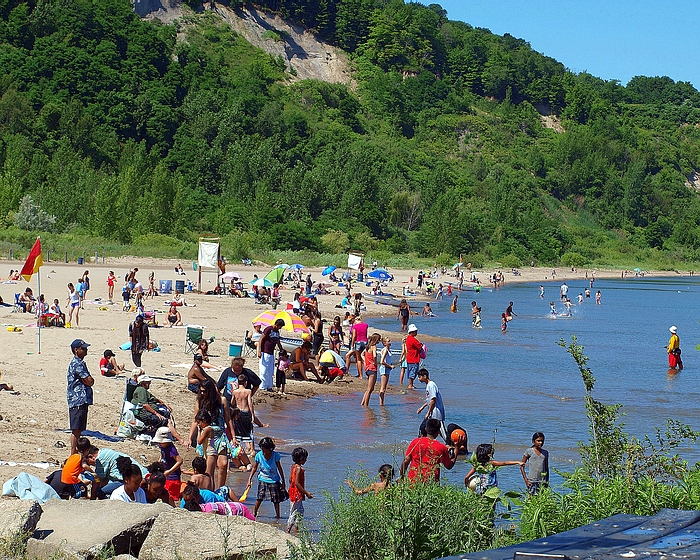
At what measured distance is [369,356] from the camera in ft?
56.5

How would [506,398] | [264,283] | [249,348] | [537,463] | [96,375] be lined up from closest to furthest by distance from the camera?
[537,463] < [96,375] < [506,398] < [249,348] < [264,283]

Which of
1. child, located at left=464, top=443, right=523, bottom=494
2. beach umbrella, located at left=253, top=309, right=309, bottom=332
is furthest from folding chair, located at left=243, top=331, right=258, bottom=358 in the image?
child, located at left=464, top=443, right=523, bottom=494

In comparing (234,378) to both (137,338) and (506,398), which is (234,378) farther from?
(506,398)

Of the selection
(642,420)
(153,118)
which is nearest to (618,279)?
(153,118)

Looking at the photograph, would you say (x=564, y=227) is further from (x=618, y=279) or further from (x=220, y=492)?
(x=220, y=492)

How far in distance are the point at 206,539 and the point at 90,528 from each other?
0.96 m

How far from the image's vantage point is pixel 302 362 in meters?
19.6

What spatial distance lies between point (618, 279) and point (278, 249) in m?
37.8

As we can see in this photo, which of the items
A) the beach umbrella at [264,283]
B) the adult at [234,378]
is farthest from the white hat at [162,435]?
the beach umbrella at [264,283]

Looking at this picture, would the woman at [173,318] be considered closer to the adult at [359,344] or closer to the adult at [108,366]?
the adult at [359,344]

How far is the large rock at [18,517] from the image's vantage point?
7.15 m

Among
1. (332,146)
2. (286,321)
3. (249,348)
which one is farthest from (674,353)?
(332,146)

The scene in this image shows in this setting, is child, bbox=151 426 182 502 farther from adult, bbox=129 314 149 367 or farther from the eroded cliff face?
the eroded cliff face

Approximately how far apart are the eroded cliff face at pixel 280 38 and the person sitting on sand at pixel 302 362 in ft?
395
